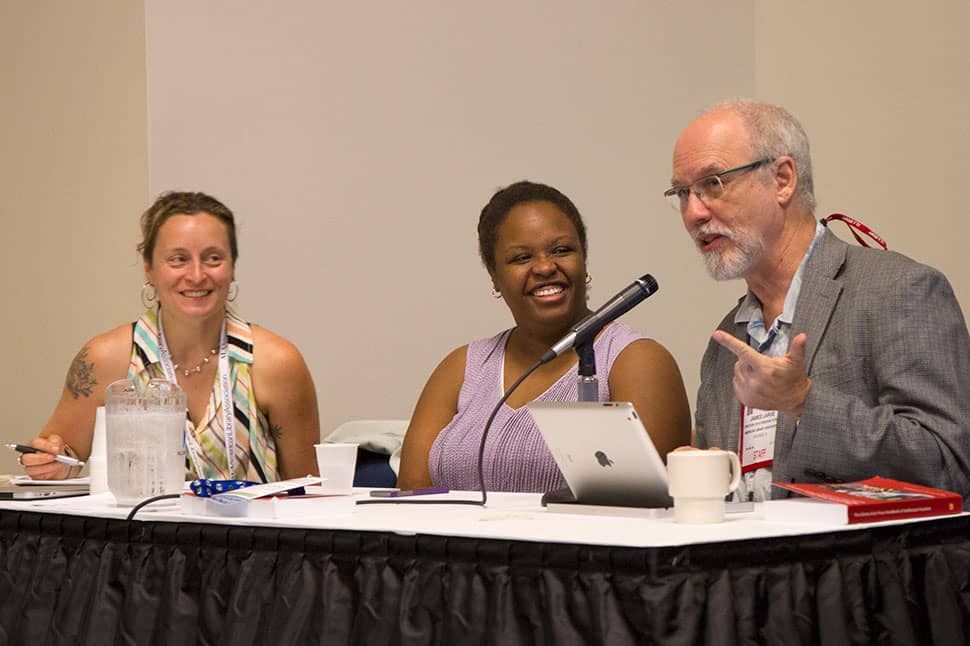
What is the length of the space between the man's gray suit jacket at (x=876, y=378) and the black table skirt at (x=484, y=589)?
300mm

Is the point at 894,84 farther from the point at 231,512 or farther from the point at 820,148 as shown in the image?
the point at 231,512

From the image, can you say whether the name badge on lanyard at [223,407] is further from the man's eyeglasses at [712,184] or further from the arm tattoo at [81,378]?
Result: the man's eyeglasses at [712,184]

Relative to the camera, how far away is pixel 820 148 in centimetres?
462

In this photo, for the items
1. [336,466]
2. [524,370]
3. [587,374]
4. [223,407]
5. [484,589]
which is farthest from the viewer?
[223,407]

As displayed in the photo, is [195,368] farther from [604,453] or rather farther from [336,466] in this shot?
[604,453]

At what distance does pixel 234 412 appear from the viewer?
3.18 metres

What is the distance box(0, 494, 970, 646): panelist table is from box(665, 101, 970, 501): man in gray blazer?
0.31m

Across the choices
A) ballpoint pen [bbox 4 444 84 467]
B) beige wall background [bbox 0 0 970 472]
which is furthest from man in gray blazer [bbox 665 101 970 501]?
beige wall background [bbox 0 0 970 472]

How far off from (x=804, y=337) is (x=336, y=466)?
881 mm

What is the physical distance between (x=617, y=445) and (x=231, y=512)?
2.05 ft

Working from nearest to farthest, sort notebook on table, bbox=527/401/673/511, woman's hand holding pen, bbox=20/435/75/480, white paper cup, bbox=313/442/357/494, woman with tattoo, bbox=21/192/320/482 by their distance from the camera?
1. notebook on table, bbox=527/401/673/511
2. white paper cup, bbox=313/442/357/494
3. woman's hand holding pen, bbox=20/435/75/480
4. woman with tattoo, bbox=21/192/320/482

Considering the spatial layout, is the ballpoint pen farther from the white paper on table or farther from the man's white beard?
the man's white beard

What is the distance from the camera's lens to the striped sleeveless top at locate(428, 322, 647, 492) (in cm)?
273

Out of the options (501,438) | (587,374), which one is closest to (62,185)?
(501,438)
